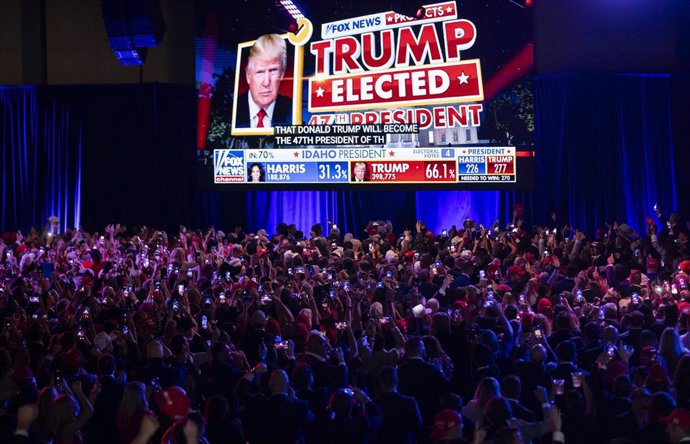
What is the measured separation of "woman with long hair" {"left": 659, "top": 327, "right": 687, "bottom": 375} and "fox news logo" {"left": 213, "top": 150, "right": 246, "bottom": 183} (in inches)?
464

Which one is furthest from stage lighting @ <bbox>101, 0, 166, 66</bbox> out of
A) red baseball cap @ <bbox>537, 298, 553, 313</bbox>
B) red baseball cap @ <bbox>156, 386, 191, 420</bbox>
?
red baseball cap @ <bbox>156, 386, 191, 420</bbox>

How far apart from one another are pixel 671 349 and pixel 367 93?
11.2 metres

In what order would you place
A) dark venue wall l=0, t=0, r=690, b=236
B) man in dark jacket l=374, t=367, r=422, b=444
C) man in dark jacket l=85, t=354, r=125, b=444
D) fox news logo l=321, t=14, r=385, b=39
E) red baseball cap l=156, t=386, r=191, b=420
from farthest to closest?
dark venue wall l=0, t=0, r=690, b=236
fox news logo l=321, t=14, r=385, b=39
man in dark jacket l=85, t=354, r=125, b=444
man in dark jacket l=374, t=367, r=422, b=444
red baseball cap l=156, t=386, r=191, b=420

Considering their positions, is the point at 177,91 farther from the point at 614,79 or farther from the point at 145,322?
the point at 145,322

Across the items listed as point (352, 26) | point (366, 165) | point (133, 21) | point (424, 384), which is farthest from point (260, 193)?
point (424, 384)

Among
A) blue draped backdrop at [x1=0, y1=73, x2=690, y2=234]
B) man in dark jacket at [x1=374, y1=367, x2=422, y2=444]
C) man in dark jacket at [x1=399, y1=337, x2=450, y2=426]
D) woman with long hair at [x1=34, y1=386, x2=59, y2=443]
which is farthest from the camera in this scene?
blue draped backdrop at [x1=0, y1=73, x2=690, y2=234]

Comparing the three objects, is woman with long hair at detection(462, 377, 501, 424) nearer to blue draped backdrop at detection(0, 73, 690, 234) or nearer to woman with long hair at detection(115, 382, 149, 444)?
woman with long hair at detection(115, 382, 149, 444)

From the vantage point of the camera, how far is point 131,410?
17.5 ft

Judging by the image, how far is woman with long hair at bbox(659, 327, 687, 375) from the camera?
255 inches

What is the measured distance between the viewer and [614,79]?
1786 centimetres

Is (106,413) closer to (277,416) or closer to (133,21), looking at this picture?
(277,416)

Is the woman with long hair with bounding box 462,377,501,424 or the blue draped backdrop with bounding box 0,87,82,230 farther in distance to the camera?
the blue draped backdrop with bounding box 0,87,82,230

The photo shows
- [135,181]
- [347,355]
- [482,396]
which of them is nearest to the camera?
[482,396]

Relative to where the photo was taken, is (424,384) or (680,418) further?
(424,384)
